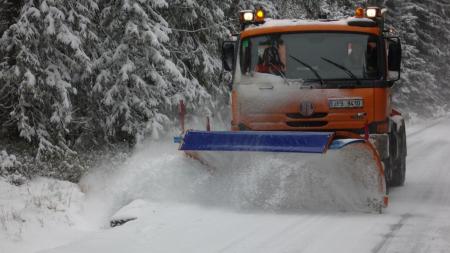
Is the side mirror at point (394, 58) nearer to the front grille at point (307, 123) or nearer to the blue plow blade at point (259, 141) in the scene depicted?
the front grille at point (307, 123)

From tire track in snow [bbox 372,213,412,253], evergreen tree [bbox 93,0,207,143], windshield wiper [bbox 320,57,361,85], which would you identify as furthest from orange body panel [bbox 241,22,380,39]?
evergreen tree [bbox 93,0,207,143]

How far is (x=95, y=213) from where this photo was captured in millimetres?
7855

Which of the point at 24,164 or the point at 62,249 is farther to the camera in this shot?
the point at 24,164

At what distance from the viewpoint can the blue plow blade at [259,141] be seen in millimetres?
6699

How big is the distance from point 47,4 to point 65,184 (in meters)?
2.91

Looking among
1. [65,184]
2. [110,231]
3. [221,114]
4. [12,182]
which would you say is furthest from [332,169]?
[221,114]

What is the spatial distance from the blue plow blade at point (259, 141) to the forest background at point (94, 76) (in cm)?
282

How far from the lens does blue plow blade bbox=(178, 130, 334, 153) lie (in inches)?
264

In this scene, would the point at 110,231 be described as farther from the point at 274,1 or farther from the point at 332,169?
the point at 274,1

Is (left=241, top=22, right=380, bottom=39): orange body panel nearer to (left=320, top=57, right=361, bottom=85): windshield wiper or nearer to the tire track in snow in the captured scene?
(left=320, top=57, right=361, bottom=85): windshield wiper

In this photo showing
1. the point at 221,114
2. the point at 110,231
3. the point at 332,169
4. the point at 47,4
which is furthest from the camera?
the point at 221,114

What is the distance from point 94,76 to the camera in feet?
37.0

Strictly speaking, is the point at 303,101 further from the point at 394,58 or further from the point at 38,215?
the point at 38,215

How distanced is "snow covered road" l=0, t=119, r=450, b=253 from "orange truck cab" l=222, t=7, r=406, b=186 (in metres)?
1.21
